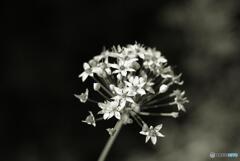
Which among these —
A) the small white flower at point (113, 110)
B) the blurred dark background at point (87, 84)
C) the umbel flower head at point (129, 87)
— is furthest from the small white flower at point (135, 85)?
the blurred dark background at point (87, 84)

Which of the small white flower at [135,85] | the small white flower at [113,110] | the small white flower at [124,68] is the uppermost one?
the small white flower at [124,68]

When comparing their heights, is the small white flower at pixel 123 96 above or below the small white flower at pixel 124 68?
below

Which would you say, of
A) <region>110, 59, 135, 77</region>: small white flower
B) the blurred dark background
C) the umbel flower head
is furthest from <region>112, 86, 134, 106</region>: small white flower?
the blurred dark background

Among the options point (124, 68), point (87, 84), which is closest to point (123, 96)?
point (124, 68)

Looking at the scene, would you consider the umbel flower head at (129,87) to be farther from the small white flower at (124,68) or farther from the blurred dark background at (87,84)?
the blurred dark background at (87,84)

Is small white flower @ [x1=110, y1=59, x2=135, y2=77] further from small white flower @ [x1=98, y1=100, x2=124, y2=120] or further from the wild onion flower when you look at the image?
small white flower @ [x1=98, y1=100, x2=124, y2=120]

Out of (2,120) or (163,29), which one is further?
(163,29)

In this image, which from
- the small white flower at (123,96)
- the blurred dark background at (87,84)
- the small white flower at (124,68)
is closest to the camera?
the small white flower at (123,96)

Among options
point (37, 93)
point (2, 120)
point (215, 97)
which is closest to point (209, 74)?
point (215, 97)

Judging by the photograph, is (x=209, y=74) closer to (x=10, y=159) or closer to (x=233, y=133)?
(x=233, y=133)
